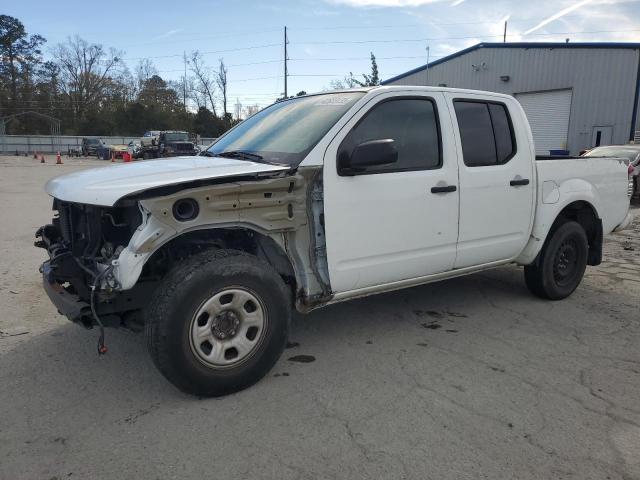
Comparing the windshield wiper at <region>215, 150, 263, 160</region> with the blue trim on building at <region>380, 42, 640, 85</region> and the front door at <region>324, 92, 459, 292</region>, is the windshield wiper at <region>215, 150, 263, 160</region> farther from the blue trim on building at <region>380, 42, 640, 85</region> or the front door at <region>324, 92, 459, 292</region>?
the blue trim on building at <region>380, 42, 640, 85</region>

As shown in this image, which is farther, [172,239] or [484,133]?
[484,133]

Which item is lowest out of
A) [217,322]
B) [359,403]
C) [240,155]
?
[359,403]

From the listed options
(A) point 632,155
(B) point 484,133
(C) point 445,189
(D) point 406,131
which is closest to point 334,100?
(D) point 406,131

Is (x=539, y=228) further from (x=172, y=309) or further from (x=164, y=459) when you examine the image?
(x=164, y=459)

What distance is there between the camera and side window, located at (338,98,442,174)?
3.85m

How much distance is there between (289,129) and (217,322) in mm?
1643

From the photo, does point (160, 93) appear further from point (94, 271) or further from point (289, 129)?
point (94, 271)

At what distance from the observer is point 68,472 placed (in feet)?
8.48

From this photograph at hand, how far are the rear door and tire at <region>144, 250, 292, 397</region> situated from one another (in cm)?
183

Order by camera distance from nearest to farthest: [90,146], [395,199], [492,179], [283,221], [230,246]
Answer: [283,221]
[230,246]
[395,199]
[492,179]
[90,146]

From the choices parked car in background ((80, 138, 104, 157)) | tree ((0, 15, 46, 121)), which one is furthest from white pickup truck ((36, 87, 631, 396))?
tree ((0, 15, 46, 121))

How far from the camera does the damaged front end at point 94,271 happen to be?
3152mm

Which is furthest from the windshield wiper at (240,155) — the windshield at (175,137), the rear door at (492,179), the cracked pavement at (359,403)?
the windshield at (175,137)

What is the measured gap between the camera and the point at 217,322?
3.24 metres
